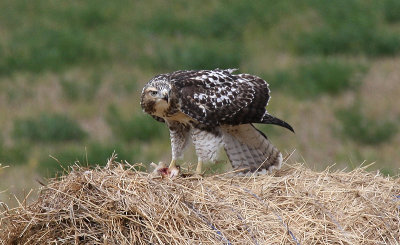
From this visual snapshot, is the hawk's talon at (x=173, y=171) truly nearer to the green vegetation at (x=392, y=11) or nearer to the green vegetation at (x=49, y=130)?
the green vegetation at (x=49, y=130)

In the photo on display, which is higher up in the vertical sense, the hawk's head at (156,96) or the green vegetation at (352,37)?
the hawk's head at (156,96)

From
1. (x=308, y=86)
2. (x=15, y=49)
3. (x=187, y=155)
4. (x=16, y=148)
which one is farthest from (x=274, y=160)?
(x=15, y=49)

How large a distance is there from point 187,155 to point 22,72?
4.31 m

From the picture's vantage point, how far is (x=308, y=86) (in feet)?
39.8

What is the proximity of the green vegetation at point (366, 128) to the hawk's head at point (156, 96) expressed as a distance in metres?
5.11

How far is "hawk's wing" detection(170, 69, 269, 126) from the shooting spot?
6.15m

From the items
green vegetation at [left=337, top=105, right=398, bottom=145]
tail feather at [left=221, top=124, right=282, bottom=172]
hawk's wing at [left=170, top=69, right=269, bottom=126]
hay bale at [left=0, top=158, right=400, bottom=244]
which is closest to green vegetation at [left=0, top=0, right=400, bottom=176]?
green vegetation at [left=337, top=105, right=398, bottom=145]

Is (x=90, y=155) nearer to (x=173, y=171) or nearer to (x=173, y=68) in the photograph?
(x=173, y=171)

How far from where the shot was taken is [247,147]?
6590 millimetres

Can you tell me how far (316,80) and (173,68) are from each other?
197 cm

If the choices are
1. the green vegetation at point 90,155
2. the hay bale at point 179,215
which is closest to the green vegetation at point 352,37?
the green vegetation at point 90,155

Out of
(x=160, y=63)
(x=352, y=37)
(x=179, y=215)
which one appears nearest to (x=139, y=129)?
(x=160, y=63)

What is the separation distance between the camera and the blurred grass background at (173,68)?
1027 centimetres

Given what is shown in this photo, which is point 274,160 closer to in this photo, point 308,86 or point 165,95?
point 165,95
